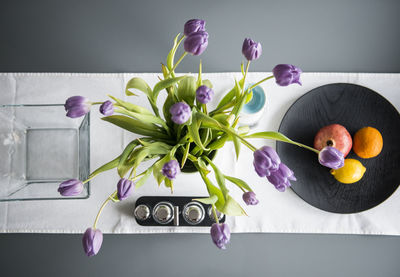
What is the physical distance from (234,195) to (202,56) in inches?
12.6

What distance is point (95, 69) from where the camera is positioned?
745 millimetres

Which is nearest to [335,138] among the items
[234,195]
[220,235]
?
[234,195]

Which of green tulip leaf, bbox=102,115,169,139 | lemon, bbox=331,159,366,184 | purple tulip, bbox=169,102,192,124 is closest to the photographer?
purple tulip, bbox=169,102,192,124

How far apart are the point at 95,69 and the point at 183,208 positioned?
14.8 inches

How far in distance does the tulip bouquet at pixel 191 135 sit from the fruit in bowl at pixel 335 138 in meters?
0.22

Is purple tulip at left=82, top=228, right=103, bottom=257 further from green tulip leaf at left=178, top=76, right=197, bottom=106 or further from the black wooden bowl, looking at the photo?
the black wooden bowl

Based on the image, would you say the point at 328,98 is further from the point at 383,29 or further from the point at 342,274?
the point at 342,274

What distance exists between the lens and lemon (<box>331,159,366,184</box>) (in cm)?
64

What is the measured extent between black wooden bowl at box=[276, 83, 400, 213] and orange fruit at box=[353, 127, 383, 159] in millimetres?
28

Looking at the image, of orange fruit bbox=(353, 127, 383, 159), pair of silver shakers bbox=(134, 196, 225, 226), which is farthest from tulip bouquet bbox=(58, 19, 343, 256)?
orange fruit bbox=(353, 127, 383, 159)

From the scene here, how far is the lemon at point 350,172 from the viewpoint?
0.64 metres

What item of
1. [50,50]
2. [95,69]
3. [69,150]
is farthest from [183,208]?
[50,50]

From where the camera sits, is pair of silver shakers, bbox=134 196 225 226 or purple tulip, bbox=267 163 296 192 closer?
purple tulip, bbox=267 163 296 192

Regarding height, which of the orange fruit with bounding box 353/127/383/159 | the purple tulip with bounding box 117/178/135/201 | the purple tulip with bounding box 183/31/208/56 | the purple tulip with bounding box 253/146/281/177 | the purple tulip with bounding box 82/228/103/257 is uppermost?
the purple tulip with bounding box 183/31/208/56
